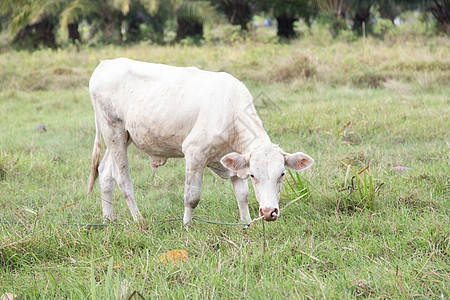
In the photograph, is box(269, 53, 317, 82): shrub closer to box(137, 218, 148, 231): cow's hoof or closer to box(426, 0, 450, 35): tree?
box(137, 218, 148, 231): cow's hoof

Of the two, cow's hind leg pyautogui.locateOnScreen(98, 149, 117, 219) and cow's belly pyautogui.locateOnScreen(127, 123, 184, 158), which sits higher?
cow's belly pyautogui.locateOnScreen(127, 123, 184, 158)

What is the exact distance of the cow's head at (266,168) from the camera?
9.59 ft

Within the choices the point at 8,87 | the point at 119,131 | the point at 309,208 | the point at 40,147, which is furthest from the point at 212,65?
the point at 309,208

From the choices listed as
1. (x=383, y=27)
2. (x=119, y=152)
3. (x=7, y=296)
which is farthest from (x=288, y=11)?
(x=7, y=296)

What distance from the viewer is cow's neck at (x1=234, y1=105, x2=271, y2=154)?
131 inches

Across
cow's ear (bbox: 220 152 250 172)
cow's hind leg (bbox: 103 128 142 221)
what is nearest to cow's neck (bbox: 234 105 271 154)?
cow's ear (bbox: 220 152 250 172)

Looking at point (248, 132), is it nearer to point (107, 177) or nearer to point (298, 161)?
point (298, 161)

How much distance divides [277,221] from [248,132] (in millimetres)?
675

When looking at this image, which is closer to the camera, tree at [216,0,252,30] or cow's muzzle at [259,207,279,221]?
cow's muzzle at [259,207,279,221]

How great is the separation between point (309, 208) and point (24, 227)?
6.70 feet

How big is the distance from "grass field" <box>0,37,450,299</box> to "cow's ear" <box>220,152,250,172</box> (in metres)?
0.44

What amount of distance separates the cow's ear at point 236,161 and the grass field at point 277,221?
17.4 inches

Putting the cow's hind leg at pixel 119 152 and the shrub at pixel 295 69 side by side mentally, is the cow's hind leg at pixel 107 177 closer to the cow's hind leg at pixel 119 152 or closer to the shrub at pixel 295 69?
the cow's hind leg at pixel 119 152

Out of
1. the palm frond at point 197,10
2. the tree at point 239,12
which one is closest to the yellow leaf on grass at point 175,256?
the palm frond at point 197,10
